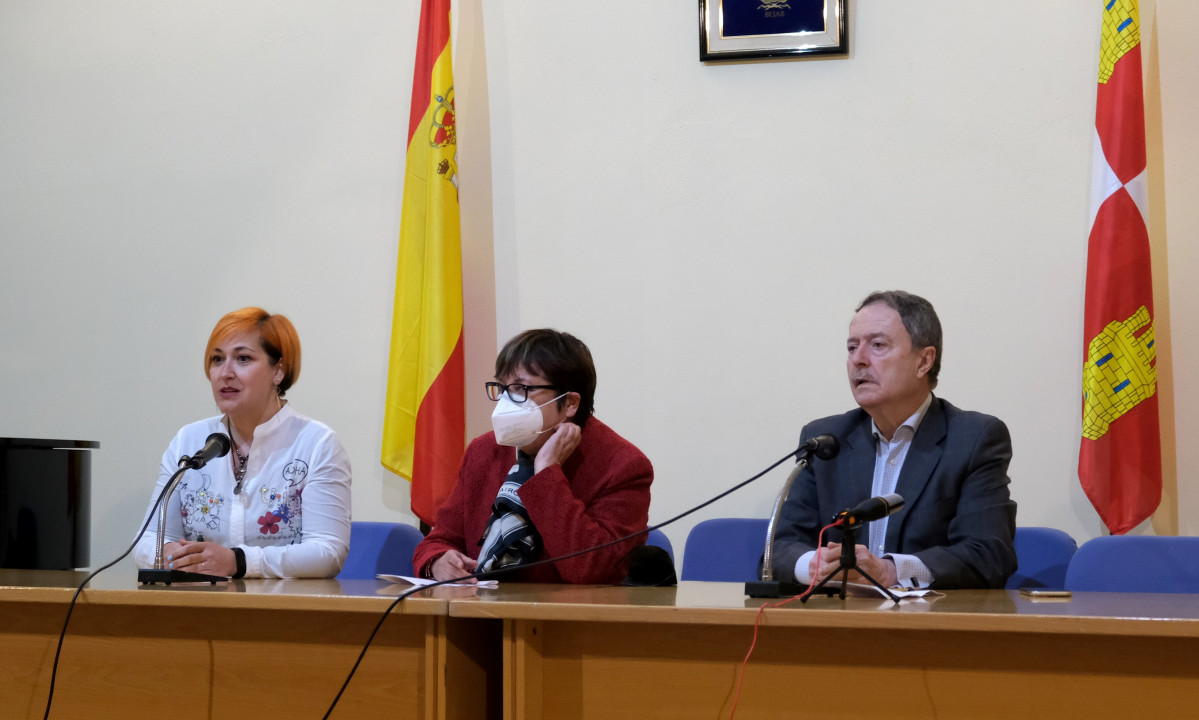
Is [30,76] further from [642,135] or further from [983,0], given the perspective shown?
[983,0]

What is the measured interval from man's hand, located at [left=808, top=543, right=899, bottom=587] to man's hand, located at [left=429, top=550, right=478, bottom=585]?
2.40 feet

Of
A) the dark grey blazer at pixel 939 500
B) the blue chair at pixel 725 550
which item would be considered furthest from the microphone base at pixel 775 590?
the blue chair at pixel 725 550

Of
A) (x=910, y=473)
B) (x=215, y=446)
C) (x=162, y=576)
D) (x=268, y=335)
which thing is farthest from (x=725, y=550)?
(x=162, y=576)

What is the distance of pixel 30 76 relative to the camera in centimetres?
416

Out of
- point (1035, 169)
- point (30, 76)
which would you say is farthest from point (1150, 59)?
point (30, 76)

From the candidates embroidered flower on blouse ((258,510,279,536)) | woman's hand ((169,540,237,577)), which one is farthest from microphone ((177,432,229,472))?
embroidered flower on blouse ((258,510,279,536))

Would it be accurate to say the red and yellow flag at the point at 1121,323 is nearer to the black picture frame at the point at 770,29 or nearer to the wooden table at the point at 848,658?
the black picture frame at the point at 770,29

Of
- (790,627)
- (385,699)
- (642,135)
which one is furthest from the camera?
(642,135)

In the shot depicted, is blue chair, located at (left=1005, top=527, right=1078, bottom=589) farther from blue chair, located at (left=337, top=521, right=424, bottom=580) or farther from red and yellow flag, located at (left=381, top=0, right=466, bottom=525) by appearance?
red and yellow flag, located at (left=381, top=0, right=466, bottom=525)

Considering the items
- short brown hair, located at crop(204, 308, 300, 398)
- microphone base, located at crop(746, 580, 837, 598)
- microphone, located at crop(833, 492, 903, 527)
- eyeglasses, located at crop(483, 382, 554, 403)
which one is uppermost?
short brown hair, located at crop(204, 308, 300, 398)

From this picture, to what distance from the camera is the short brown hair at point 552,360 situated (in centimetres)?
242

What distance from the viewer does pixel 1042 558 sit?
272 cm

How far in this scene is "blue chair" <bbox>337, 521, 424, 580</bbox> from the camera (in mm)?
2963

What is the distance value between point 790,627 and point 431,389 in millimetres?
2196
